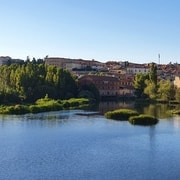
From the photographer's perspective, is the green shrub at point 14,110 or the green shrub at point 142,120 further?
the green shrub at point 14,110

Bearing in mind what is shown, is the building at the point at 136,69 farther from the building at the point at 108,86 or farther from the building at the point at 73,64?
the building at the point at 108,86

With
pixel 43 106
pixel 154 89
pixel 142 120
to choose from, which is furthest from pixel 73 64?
pixel 142 120

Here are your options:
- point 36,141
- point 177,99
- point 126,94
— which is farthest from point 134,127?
point 126,94

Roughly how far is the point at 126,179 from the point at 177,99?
38159 millimetres

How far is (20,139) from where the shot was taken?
24.0 metres

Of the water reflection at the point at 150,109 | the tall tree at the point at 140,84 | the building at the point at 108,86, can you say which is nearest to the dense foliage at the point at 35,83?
the building at the point at 108,86

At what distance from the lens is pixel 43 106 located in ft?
134

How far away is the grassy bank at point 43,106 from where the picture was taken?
37081 mm

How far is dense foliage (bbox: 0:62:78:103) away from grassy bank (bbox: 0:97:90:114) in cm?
290

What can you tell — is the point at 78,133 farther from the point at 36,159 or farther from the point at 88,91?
the point at 88,91

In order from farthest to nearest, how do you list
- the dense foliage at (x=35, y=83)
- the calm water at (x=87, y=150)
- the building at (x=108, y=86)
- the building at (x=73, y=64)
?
the building at (x=73, y=64)
the building at (x=108, y=86)
the dense foliage at (x=35, y=83)
the calm water at (x=87, y=150)

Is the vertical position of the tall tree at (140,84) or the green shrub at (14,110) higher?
the tall tree at (140,84)

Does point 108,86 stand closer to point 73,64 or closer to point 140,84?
point 140,84

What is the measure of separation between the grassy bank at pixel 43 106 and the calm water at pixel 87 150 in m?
4.43
